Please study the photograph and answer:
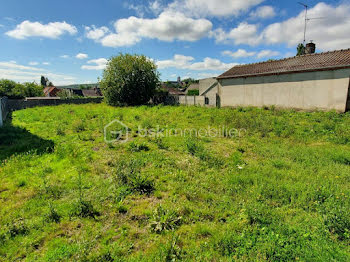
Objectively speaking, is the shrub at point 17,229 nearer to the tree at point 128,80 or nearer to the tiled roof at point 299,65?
the tiled roof at point 299,65

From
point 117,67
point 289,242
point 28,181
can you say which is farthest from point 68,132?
point 117,67

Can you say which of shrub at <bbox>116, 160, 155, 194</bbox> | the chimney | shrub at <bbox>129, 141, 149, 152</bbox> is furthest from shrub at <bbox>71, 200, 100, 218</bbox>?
the chimney

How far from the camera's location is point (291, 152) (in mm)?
5969

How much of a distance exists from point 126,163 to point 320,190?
464 cm

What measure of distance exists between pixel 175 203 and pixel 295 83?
1494cm

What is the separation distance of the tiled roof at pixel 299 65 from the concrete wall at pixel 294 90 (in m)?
0.37

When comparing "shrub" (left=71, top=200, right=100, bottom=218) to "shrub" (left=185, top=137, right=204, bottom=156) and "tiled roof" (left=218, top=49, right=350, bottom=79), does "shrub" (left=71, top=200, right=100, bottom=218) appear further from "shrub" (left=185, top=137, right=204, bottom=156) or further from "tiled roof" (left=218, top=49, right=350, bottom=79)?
"tiled roof" (left=218, top=49, right=350, bottom=79)

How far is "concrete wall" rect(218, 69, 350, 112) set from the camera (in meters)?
12.0

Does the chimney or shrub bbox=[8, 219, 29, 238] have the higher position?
the chimney

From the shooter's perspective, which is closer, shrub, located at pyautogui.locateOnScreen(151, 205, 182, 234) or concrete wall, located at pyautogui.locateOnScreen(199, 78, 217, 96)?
shrub, located at pyautogui.locateOnScreen(151, 205, 182, 234)

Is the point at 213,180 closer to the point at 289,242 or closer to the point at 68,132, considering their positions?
the point at 289,242

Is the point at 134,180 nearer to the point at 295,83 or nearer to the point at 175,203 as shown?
the point at 175,203

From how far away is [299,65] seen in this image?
14008mm

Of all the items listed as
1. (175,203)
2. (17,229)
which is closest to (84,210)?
(17,229)
